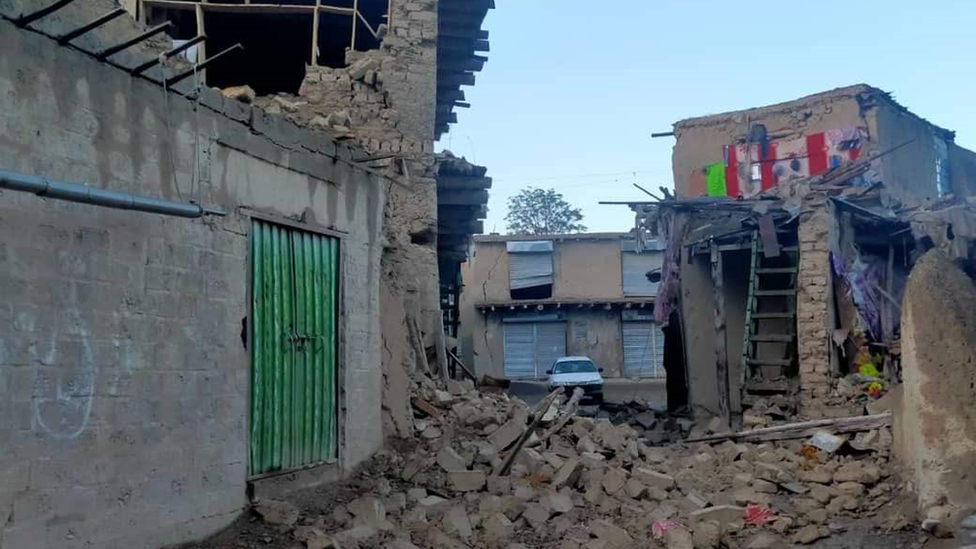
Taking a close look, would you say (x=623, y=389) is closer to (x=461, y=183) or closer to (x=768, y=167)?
(x=768, y=167)

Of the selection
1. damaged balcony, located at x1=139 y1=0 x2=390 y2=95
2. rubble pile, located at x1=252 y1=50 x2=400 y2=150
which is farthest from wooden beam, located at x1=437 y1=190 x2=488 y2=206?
damaged balcony, located at x1=139 y1=0 x2=390 y2=95

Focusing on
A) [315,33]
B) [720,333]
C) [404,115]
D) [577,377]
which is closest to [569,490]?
[404,115]

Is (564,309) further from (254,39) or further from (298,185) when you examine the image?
(298,185)

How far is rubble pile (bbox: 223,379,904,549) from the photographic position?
717cm

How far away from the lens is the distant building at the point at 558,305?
31.3 m

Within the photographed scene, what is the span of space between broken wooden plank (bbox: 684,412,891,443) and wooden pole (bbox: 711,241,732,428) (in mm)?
1829

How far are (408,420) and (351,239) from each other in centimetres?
194

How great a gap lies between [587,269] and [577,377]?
942 centimetres

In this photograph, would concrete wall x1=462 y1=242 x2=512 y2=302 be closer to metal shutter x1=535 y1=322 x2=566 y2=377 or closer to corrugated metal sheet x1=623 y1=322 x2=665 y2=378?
metal shutter x1=535 y1=322 x2=566 y2=377

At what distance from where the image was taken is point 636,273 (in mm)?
32219

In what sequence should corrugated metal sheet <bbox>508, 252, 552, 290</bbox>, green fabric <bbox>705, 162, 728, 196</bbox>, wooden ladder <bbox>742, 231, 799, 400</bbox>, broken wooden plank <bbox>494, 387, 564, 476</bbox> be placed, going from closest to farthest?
broken wooden plank <bbox>494, 387, 564, 476</bbox>, wooden ladder <bbox>742, 231, 799, 400</bbox>, green fabric <bbox>705, 162, 728, 196</bbox>, corrugated metal sheet <bbox>508, 252, 552, 290</bbox>

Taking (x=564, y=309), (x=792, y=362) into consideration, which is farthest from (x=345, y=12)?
(x=564, y=309)

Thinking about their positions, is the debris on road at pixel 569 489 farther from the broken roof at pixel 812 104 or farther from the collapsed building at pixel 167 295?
the broken roof at pixel 812 104

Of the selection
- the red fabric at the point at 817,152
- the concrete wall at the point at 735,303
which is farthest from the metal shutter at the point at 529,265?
the concrete wall at the point at 735,303
